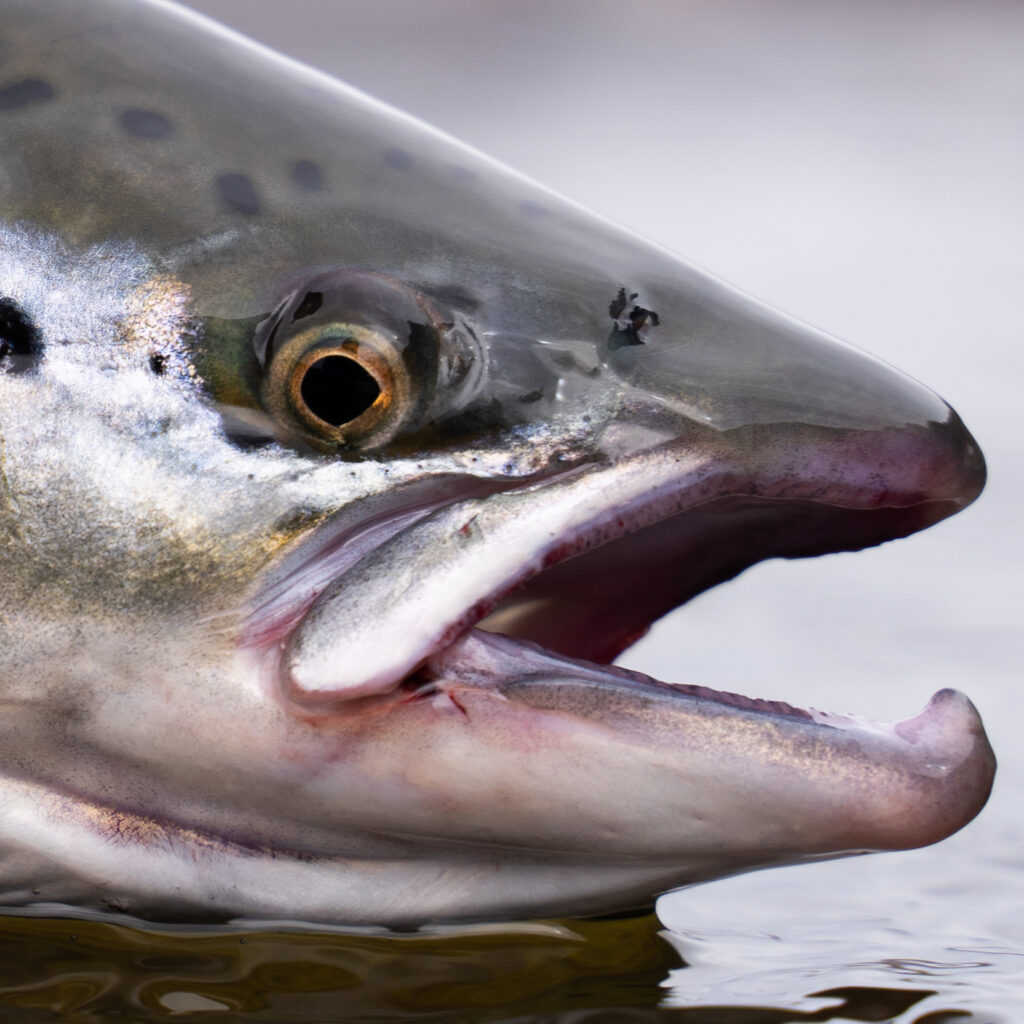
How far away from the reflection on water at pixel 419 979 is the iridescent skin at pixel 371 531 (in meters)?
0.03

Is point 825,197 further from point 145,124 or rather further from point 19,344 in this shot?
point 19,344

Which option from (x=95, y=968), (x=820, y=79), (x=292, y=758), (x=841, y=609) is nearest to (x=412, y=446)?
(x=292, y=758)

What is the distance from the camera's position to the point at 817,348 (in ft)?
5.10

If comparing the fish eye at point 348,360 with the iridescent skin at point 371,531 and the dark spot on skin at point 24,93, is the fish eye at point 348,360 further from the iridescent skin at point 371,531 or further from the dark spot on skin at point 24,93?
the dark spot on skin at point 24,93

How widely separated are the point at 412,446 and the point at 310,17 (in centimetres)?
→ 797

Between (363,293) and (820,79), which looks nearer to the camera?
(363,293)

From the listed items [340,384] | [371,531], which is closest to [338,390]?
[340,384]

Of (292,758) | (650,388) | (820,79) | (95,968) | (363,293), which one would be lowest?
(95,968)

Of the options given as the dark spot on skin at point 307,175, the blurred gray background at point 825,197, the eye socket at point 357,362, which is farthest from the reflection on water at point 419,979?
the dark spot on skin at point 307,175

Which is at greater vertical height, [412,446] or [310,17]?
[310,17]

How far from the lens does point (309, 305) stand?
1.47 meters

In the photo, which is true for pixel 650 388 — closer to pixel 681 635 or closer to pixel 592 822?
pixel 592 822

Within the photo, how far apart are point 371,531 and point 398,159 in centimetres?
40

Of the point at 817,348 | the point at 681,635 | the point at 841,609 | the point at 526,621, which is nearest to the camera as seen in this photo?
the point at 817,348
